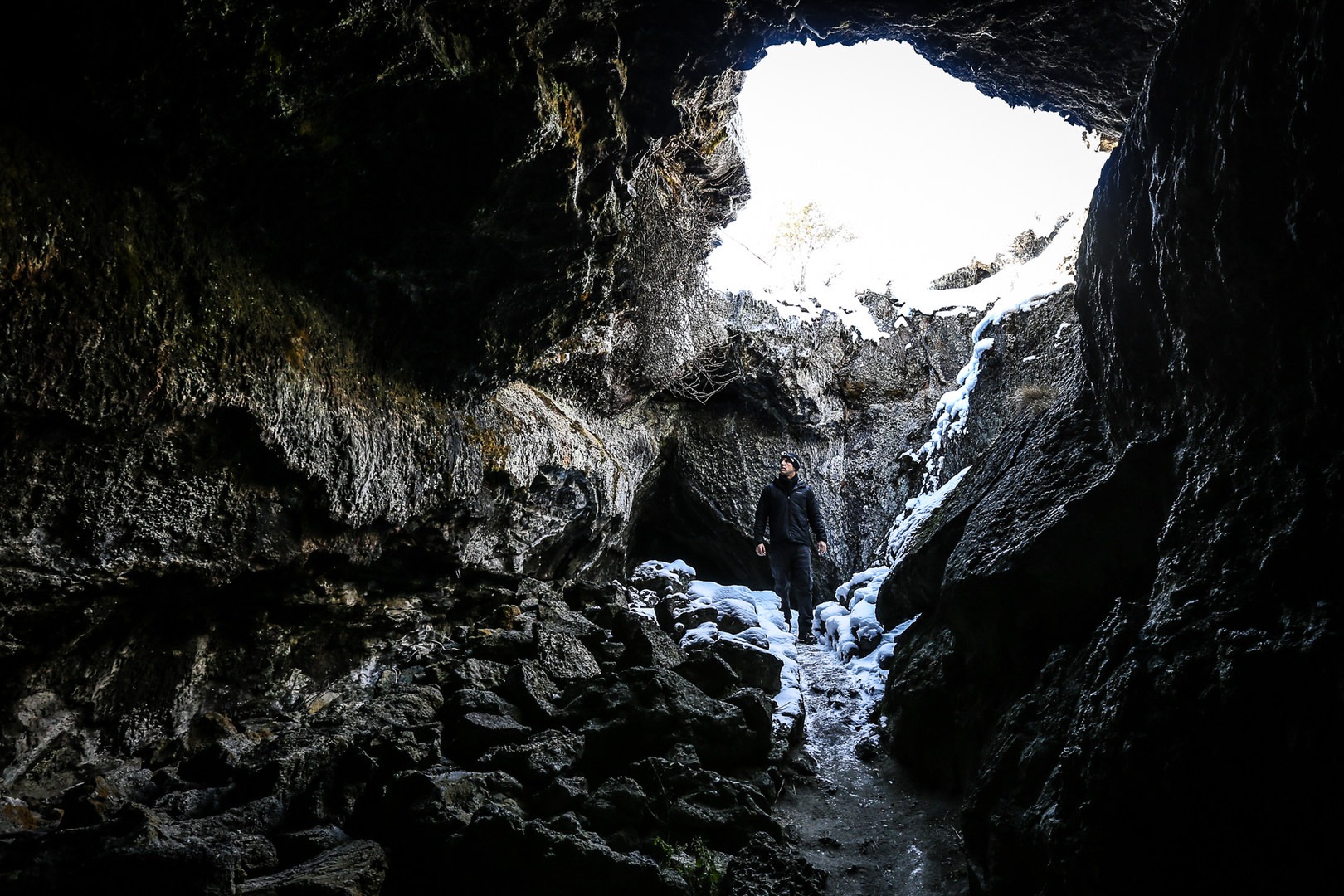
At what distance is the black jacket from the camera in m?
8.80

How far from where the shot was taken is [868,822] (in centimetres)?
407

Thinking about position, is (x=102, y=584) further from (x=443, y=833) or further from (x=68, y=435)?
(x=443, y=833)

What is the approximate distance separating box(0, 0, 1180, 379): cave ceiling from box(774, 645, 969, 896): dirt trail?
4481 millimetres

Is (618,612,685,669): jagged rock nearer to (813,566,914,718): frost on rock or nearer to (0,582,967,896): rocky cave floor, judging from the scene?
(0,582,967,896): rocky cave floor

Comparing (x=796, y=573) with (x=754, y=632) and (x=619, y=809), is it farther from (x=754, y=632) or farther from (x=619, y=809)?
(x=619, y=809)

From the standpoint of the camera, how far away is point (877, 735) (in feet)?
17.5

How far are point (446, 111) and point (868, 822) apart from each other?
508cm

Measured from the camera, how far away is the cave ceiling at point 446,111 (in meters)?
3.45

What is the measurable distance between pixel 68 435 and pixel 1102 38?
701cm

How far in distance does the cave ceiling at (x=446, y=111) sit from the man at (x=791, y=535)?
140 inches

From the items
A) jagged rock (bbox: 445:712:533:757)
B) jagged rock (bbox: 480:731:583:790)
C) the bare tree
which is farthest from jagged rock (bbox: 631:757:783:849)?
the bare tree

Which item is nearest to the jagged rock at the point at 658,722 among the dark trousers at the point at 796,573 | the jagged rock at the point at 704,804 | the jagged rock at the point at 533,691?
the jagged rock at the point at 533,691

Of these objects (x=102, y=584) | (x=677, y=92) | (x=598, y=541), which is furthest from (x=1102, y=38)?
(x=598, y=541)

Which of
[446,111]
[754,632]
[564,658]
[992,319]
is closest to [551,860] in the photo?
[564,658]
